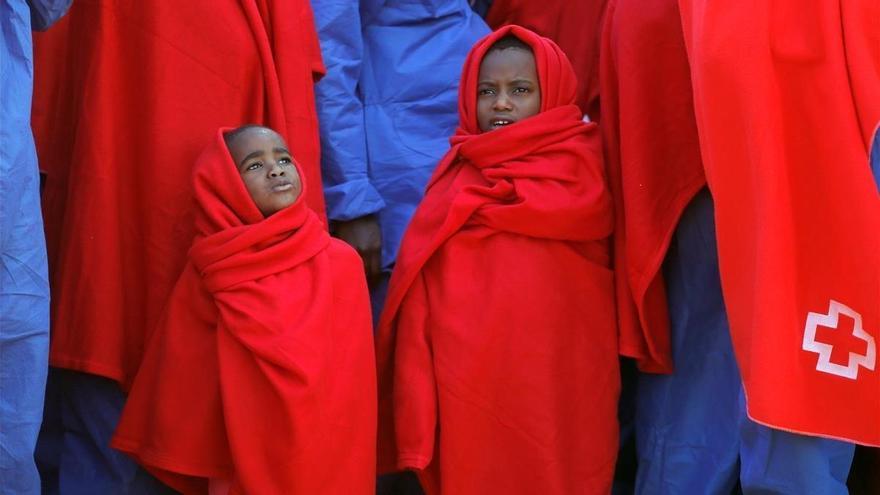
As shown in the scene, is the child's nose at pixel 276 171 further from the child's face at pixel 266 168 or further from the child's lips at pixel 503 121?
the child's lips at pixel 503 121

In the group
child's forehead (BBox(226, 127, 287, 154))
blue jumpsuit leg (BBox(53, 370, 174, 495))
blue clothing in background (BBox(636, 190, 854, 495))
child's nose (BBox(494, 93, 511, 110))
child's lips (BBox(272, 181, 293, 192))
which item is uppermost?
child's nose (BBox(494, 93, 511, 110))

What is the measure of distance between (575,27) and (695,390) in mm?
1237

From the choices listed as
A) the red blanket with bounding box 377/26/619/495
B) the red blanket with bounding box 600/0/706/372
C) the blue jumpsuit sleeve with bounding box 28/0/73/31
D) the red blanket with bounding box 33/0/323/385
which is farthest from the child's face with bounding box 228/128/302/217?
the red blanket with bounding box 600/0/706/372

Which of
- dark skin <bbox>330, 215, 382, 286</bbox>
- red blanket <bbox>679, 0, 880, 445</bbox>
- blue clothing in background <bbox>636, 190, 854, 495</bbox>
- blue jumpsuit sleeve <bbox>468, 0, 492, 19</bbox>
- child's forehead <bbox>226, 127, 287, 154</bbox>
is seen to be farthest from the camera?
blue jumpsuit sleeve <bbox>468, 0, 492, 19</bbox>

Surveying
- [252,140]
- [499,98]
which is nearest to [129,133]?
[252,140]

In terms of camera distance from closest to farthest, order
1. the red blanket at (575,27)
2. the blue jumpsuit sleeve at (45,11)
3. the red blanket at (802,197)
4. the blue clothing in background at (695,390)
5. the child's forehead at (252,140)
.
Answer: the red blanket at (802,197), the blue jumpsuit sleeve at (45,11), the blue clothing in background at (695,390), the child's forehead at (252,140), the red blanket at (575,27)

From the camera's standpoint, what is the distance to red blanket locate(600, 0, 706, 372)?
2750 millimetres

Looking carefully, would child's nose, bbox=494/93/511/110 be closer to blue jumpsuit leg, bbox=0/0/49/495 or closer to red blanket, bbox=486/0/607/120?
red blanket, bbox=486/0/607/120

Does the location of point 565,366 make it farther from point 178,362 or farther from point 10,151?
point 10,151

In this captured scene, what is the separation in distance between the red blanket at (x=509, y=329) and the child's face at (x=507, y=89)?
86mm

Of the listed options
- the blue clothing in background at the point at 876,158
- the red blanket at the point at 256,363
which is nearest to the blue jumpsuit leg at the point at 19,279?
the red blanket at the point at 256,363

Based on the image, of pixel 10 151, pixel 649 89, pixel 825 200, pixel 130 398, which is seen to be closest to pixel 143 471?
pixel 130 398

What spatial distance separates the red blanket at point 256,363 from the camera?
2541 mm

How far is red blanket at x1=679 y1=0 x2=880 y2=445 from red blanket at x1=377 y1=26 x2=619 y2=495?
565 millimetres
